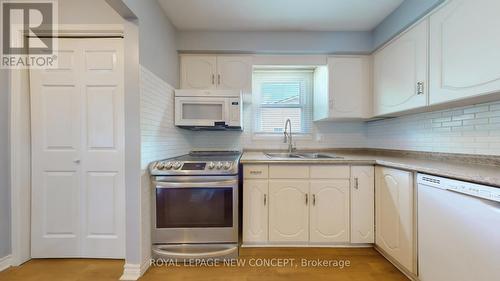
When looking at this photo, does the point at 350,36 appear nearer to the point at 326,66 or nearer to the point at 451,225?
the point at 326,66

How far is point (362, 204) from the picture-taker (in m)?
2.20

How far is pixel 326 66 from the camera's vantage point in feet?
8.83

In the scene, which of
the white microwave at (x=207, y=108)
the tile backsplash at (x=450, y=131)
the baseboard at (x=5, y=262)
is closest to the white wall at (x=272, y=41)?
the white microwave at (x=207, y=108)

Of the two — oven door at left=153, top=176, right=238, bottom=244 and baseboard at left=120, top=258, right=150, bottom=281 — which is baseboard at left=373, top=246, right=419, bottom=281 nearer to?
oven door at left=153, top=176, right=238, bottom=244

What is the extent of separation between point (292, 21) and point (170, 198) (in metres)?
2.13

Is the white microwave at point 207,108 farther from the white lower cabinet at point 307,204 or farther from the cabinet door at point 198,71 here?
the white lower cabinet at point 307,204

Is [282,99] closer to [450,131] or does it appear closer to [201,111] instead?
[201,111]

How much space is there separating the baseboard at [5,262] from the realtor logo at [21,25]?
1.60 metres

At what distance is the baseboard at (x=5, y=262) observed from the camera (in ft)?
6.12

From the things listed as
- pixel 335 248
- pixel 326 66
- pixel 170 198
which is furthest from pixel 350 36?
pixel 170 198

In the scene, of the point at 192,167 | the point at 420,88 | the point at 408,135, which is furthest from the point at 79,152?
the point at 408,135

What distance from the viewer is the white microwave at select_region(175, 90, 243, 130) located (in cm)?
243

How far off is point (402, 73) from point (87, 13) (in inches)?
110

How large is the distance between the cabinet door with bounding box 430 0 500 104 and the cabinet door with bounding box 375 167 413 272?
0.66m
